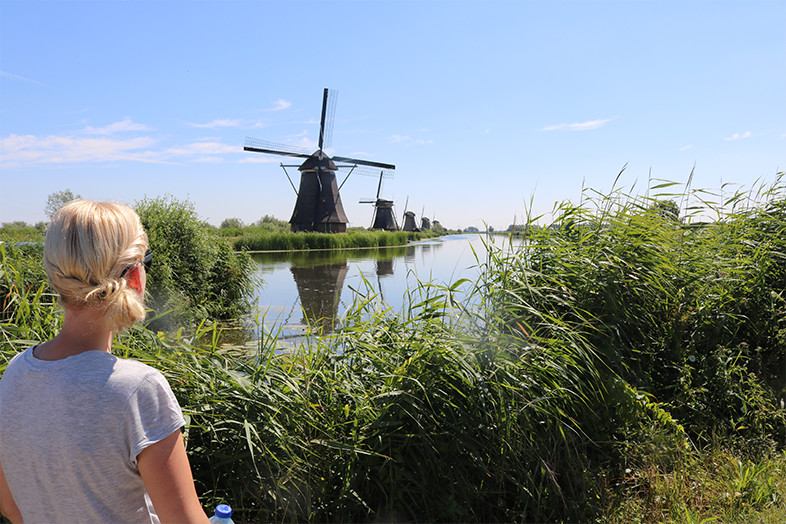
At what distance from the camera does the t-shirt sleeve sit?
0.85m

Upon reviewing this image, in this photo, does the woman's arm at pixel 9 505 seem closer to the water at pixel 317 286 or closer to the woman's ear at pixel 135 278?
the woman's ear at pixel 135 278

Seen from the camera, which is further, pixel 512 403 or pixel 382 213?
pixel 382 213

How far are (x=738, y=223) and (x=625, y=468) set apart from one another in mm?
2508

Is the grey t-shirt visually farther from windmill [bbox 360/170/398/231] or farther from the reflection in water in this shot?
windmill [bbox 360/170/398/231]

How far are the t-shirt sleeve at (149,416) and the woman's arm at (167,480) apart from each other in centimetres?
1

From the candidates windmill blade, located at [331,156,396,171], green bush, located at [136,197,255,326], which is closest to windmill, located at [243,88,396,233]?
windmill blade, located at [331,156,396,171]

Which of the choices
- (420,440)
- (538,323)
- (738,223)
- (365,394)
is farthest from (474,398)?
(738,223)

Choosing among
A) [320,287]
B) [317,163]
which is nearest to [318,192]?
[317,163]

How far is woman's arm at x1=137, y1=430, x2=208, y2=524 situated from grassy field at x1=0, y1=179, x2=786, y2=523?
1.02 metres

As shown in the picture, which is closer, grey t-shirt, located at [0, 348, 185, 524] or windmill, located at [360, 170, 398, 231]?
grey t-shirt, located at [0, 348, 185, 524]

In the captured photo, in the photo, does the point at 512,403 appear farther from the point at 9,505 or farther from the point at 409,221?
the point at 409,221

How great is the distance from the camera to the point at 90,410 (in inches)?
33.3

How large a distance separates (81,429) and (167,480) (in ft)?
0.58

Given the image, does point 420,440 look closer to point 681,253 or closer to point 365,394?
point 365,394
